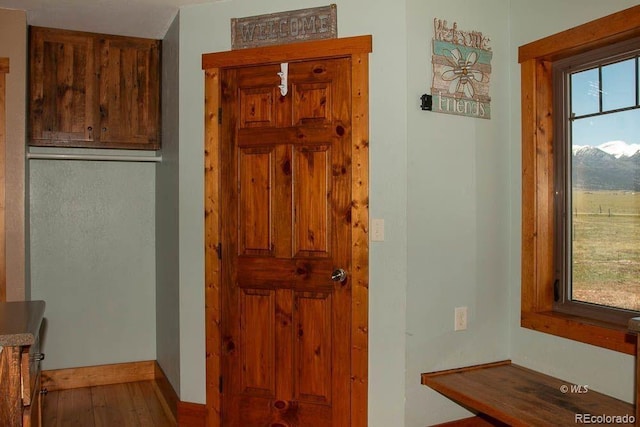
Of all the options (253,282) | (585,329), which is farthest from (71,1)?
(585,329)

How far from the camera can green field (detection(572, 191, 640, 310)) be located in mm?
2439

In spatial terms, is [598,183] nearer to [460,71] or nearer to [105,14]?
[460,71]

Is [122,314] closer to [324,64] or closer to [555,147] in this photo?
[324,64]

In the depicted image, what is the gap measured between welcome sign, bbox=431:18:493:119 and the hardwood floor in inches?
97.9

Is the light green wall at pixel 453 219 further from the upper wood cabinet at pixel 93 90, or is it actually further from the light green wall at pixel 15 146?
the light green wall at pixel 15 146

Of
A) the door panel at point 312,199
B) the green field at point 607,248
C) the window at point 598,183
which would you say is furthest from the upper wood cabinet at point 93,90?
the green field at point 607,248

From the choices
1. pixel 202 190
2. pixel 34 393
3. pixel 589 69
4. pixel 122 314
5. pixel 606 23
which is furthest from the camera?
pixel 122 314

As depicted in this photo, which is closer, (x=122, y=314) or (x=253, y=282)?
(x=253, y=282)

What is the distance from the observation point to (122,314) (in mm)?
3820

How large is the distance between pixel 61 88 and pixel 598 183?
330 cm

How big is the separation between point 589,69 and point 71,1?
2.92 metres

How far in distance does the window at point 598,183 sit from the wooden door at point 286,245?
3.82ft

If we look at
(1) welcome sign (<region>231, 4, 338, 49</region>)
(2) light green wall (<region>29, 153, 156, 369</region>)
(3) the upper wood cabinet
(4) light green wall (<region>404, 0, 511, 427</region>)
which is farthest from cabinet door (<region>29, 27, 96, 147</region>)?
(4) light green wall (<region>404, 0, 511, 427</region>)

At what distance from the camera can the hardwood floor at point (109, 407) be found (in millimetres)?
3156
